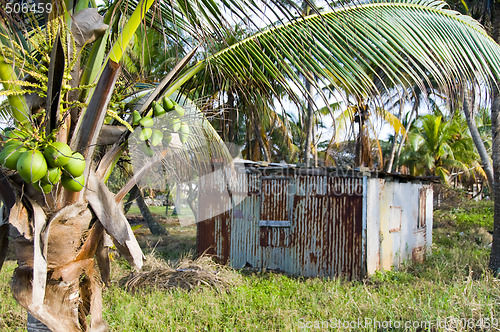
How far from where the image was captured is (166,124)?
97.0 inches

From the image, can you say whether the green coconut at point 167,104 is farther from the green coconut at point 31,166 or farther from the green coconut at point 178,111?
the green coconut at point 31,166

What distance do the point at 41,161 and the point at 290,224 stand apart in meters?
7.61

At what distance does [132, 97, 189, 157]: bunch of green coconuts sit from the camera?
2215 mm

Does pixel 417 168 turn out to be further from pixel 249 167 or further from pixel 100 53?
pixel 100 53

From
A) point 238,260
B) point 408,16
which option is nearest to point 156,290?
point 238,260

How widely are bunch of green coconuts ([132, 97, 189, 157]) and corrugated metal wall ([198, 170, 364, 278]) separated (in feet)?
21.4

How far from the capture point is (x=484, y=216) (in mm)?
19203

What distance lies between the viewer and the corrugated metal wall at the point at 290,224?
8.38 meters

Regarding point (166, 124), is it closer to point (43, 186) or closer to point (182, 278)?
point (43, 186)

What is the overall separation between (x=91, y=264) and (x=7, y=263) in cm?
878

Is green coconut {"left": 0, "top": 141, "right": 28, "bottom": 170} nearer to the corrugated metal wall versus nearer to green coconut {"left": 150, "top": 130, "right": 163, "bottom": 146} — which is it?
green coconut {"left": 150, "top": 130, "right": 163, "bottom": 146}

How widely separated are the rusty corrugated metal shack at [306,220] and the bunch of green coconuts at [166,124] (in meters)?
5.31

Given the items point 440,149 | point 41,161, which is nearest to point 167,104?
point 41,161

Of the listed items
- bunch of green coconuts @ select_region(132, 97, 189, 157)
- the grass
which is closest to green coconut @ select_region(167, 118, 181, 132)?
bunch of green coconuts @ select_region(132, 97, 189, 157)
